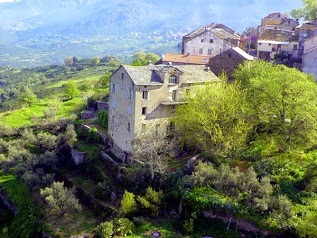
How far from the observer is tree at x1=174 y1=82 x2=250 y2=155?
42278 millimetres

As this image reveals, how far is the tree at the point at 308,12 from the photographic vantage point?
291 feet

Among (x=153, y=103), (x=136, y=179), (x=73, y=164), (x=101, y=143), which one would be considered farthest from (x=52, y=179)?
(x=153, y=103)

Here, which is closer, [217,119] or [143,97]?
[217,119]

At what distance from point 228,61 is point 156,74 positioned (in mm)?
18866

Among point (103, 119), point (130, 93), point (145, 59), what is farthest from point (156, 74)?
point (145, 59)

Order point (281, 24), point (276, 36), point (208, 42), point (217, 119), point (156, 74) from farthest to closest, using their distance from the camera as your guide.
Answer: point (281, 24)
point (208, 42)
point (276, 36)
point (156, 74)
point (217, 119)

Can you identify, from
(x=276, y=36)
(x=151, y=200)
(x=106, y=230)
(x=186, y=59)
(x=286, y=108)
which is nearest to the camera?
(x=106, y=230)

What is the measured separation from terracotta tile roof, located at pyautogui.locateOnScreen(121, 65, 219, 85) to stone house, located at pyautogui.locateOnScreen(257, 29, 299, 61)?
28.1 m

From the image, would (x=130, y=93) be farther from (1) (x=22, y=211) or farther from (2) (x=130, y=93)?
(1) (x=22, y=211)

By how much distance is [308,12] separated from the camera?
300 ft

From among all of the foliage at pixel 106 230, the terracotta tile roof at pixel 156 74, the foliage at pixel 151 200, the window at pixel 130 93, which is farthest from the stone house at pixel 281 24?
the foliage at pixel 106 230

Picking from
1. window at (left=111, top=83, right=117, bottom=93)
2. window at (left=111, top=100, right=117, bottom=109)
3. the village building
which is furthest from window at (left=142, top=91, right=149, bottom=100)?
the village building

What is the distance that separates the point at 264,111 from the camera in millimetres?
43625

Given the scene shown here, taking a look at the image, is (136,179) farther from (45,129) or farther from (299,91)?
(45,129)
